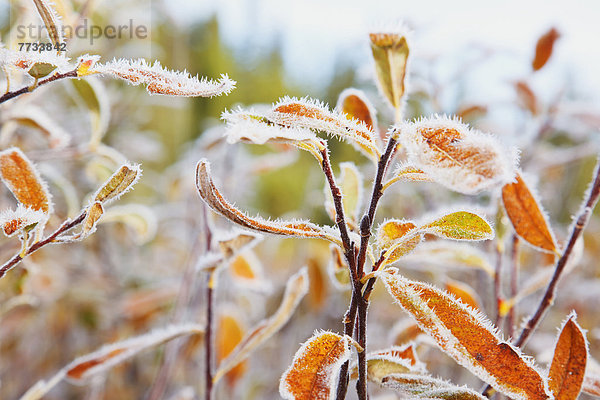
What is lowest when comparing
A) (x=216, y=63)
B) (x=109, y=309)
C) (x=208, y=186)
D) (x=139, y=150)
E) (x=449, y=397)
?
(x=216, y=63)

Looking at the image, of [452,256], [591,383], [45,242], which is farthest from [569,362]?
[45,242]

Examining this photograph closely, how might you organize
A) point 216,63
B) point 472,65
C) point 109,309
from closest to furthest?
point 472,65 < point 109,309 < point 216,63

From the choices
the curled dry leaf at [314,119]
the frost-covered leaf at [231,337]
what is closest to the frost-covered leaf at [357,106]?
the curled dry leaf at [314,119]

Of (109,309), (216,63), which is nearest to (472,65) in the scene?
(109,309)

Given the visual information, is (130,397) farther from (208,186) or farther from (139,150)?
(208,186)

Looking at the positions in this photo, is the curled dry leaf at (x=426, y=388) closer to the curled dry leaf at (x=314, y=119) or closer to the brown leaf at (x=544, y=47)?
the curled dry leaf at (x=314, y=119)

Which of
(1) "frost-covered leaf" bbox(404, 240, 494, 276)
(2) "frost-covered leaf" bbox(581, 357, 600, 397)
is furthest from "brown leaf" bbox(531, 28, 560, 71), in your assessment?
(2) "frost-covered leaf" bbox(581, 357, 600, 397)

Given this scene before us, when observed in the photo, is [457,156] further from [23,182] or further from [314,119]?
[23,182]
